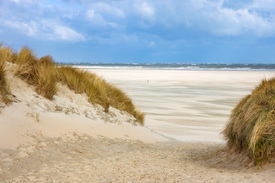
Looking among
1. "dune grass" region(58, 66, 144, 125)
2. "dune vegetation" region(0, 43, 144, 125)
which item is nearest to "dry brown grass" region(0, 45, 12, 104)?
"dune vegetation" region(0, 43, 144, 125)

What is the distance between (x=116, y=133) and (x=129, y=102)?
2.05 meters

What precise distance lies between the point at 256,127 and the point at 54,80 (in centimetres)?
460

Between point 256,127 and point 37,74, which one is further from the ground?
point 37,74

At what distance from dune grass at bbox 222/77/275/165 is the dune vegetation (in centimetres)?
339

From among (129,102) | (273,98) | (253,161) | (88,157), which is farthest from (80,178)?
(129,102)

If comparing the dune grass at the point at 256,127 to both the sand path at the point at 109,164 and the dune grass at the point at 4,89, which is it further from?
the dune grass at the point at 4,89

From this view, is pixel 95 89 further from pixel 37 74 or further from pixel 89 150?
pixel 89 150

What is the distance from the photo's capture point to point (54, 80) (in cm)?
725

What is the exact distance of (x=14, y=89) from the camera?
6.40 m

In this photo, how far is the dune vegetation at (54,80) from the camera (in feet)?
22.8

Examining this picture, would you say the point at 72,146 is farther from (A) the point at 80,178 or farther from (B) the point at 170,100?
(B) the point at 170,100

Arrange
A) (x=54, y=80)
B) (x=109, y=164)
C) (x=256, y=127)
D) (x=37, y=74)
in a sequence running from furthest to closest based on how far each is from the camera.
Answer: (x=54, y=80) < (x=37, y=74) < (x=109, y=164) < (x=256, y=127)

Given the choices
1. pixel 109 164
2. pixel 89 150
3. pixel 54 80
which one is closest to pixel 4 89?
pixel 54 80

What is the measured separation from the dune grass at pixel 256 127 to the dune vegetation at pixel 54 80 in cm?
339
